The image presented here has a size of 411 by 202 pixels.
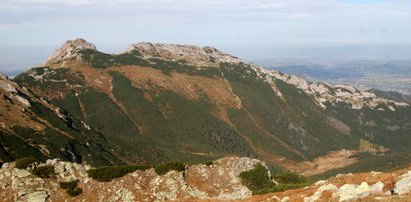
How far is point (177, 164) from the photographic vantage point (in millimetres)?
97750

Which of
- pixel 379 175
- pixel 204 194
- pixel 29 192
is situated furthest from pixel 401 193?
pixel 29 192

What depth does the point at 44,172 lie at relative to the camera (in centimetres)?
8931

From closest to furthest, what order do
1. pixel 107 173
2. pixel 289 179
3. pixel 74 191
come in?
pixel 74 191, pixel 107 173, pixel 289 179

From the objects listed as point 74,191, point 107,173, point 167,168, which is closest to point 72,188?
point 74,191

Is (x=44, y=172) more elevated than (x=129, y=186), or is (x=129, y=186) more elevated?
(x=44, y=172)

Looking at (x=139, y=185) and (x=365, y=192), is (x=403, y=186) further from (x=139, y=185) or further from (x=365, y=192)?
(x=139, y=185)

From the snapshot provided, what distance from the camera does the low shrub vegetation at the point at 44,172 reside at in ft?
291

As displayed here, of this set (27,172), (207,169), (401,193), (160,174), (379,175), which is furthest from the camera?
(207,169)

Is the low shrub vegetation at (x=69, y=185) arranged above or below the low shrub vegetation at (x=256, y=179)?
above

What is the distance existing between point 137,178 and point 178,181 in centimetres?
876

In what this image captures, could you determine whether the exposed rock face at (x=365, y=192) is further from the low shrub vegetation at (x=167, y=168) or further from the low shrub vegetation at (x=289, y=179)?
the low shrub vegetation at (x=289, y=179)

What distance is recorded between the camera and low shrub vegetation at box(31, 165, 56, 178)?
88.8 metres

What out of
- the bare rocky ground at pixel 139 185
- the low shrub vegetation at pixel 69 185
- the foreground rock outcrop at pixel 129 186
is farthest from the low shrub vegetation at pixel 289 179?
the low shrub vegetation at pixel 69 185

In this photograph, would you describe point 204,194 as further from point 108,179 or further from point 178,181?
point 108,179
